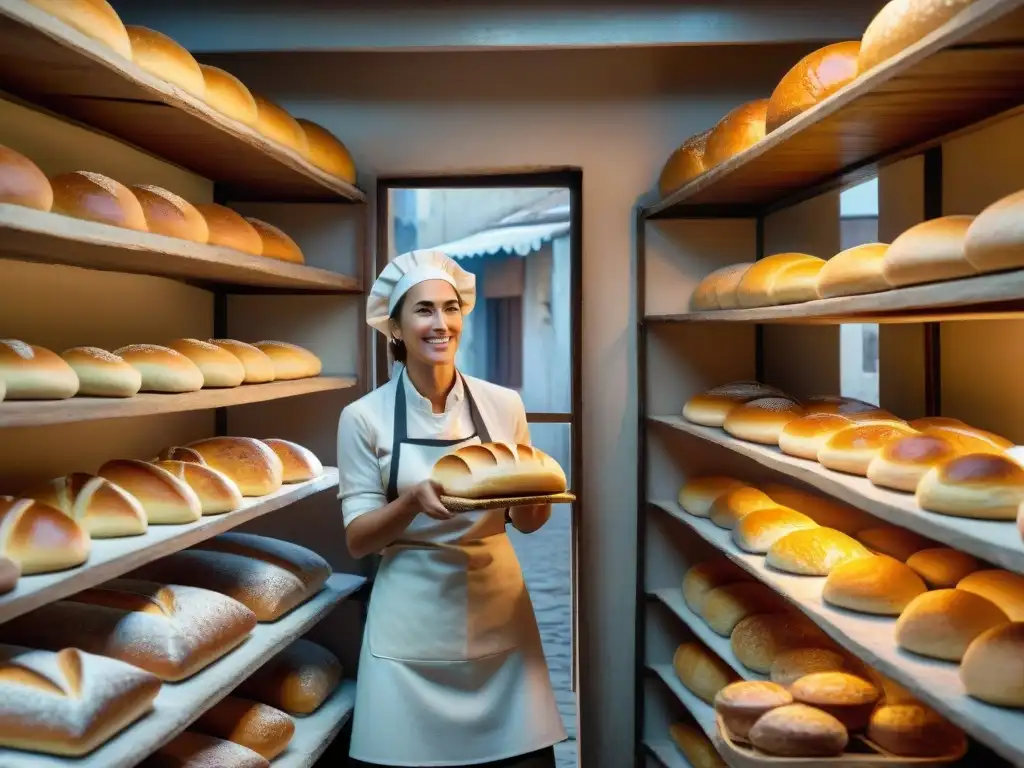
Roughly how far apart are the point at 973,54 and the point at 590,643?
2.37 metres

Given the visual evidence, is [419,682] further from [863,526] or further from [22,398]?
[863,526]

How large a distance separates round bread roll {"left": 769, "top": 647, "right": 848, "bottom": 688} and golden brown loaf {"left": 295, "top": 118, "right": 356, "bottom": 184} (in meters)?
1.81

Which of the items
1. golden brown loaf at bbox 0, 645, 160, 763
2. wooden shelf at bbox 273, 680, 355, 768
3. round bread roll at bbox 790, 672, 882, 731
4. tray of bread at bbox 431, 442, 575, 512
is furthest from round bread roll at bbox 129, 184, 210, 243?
round bread roll at bbox 790, 672, 882, 731

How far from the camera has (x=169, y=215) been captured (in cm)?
213

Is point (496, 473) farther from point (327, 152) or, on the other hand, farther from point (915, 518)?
point (327, 152)

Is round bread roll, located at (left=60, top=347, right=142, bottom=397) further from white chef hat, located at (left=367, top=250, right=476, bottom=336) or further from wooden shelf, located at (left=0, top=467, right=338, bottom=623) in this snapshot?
white chef hat, located at (left=367, top=250, right=476, bottom=336)

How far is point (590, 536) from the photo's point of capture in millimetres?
3348

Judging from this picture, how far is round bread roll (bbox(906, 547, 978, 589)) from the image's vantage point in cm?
200

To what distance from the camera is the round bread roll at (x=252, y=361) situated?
254 cm

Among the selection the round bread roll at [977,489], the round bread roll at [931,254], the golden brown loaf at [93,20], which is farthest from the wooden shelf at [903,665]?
the golden brown loaf at [93,20]

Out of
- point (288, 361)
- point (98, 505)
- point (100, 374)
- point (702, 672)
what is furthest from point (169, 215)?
point (702, 672)

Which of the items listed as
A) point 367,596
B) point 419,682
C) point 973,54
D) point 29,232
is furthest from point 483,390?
point 973,54

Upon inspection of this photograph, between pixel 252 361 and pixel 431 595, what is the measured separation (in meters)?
0.79

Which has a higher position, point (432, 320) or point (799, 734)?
point (432, 320)
